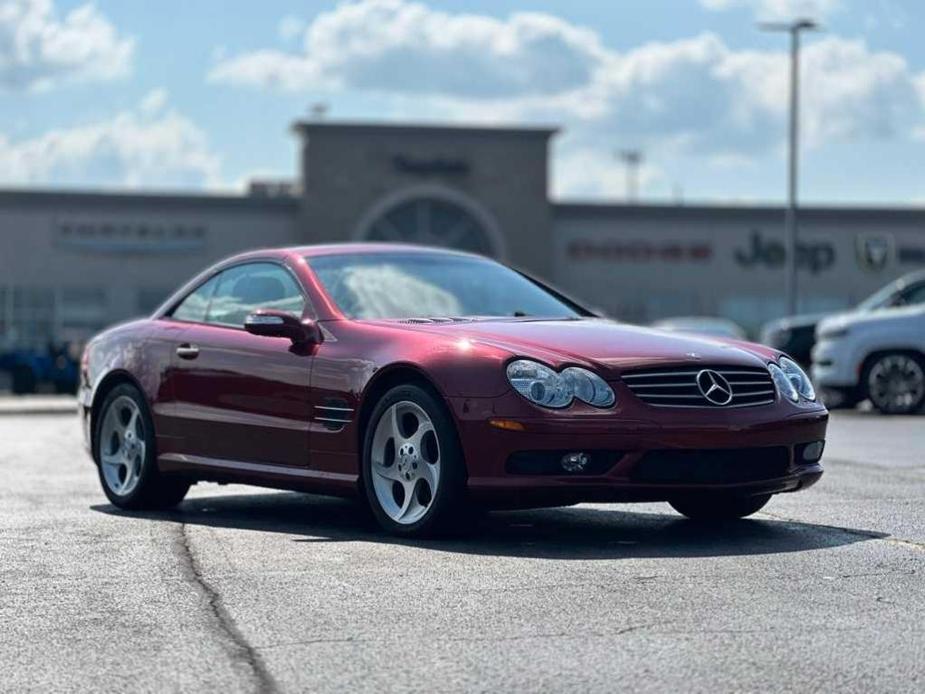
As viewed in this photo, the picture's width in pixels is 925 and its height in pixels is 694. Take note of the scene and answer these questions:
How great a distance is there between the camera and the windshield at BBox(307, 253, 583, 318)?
29.3 ft

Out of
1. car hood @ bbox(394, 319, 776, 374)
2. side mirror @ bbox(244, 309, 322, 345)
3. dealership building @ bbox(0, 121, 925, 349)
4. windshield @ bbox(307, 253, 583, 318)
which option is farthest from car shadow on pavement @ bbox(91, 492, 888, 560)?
dealership building @ bbox(0, 121, 925, 349)

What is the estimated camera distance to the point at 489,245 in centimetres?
6375

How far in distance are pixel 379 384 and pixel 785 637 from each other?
3.06m

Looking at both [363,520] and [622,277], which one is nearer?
[363,520]

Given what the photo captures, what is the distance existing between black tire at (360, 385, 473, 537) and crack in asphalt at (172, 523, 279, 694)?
38.7 inches

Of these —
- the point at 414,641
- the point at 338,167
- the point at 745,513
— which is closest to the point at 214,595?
the point at 414,641

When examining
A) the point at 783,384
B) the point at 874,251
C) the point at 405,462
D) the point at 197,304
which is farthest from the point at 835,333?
the point at 874,251

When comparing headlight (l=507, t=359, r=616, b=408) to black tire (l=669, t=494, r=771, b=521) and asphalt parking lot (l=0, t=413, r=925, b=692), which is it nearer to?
asphalt parking lot (l=0, t=413, r=925, b=692)

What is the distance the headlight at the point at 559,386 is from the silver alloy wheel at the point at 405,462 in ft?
1.48

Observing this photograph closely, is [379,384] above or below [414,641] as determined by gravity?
above

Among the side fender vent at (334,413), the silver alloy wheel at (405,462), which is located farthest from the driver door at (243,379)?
the silver alloy wheel at (405,462)

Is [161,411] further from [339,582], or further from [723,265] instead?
[723,265]

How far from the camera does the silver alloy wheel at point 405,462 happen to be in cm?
786

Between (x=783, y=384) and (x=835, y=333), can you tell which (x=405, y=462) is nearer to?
(x=783, y=384)
